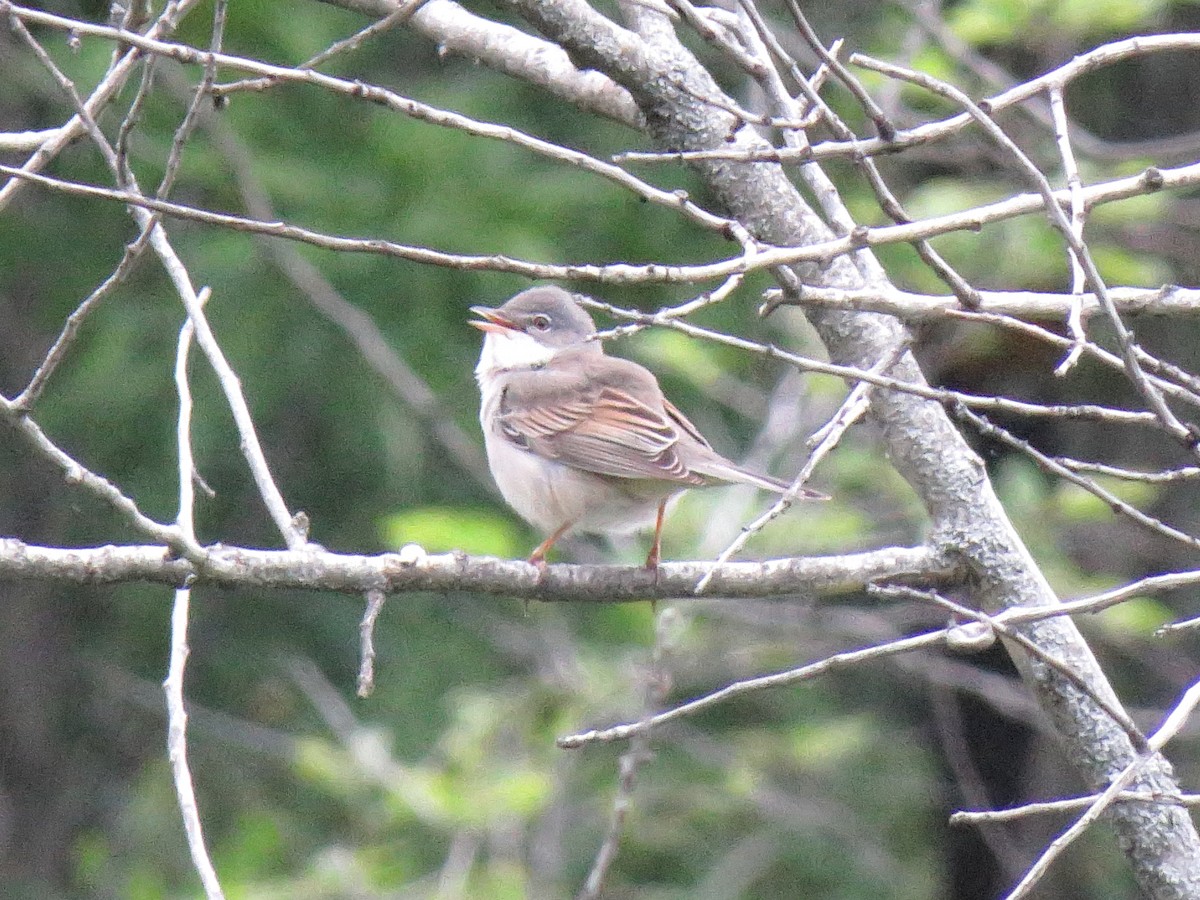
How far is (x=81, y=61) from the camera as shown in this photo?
7.02 meters

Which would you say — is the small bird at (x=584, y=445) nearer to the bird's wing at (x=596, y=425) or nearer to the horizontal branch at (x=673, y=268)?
the bird's wing at (x=596, y=425)

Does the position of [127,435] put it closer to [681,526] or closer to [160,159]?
[160,159]

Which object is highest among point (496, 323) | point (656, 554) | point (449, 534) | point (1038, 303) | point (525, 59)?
point (525, 59)

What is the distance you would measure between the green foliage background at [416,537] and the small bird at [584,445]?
67 centimetres

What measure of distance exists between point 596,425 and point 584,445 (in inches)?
7.1

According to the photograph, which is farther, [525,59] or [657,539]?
[657,539]

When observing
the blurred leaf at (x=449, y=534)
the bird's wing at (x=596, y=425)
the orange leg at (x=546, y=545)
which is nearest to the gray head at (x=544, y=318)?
the bird's wing at (x=596, y=425)

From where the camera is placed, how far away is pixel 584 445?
5145 millimetres

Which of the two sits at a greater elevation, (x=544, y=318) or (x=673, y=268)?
(x=673, y=268)

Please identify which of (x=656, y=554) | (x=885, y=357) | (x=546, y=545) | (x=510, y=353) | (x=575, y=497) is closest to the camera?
(x=885, y=357)

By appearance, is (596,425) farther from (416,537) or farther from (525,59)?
(525,59)

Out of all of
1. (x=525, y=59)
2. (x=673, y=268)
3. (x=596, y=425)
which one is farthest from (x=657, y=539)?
(x=673, y=268)

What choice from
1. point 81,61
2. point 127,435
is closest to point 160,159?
point 81,61

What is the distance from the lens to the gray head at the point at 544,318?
611 cm
